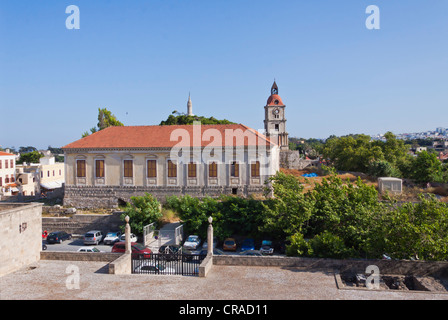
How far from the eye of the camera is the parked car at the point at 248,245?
84.5 feet

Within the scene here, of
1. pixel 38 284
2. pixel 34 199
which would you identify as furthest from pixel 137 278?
pixel 34 199

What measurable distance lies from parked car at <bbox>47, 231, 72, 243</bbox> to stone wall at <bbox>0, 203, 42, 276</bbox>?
36.8 feet

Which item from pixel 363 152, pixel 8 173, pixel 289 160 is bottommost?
pixel 8 173

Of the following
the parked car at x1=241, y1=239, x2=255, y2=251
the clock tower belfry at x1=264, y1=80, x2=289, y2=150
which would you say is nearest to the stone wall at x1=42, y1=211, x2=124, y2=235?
the parked car at x1=241, y1=239, x2=255, y2=251

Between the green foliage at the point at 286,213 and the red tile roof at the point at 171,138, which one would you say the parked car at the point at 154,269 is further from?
the red tile roof at the point at 171,138

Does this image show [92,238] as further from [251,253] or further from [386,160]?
[386,160]

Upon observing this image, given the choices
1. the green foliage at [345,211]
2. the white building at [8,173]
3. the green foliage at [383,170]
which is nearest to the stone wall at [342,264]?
the green foliage at [345,211]

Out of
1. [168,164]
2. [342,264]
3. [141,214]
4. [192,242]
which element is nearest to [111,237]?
[141,214]

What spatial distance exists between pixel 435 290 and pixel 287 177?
44.6 feet

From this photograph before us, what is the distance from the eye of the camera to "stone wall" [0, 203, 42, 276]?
637 inches

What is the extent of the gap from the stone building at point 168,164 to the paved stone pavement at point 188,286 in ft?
57.8

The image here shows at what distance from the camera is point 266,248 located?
82.2ft

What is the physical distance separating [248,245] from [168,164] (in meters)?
12.8
